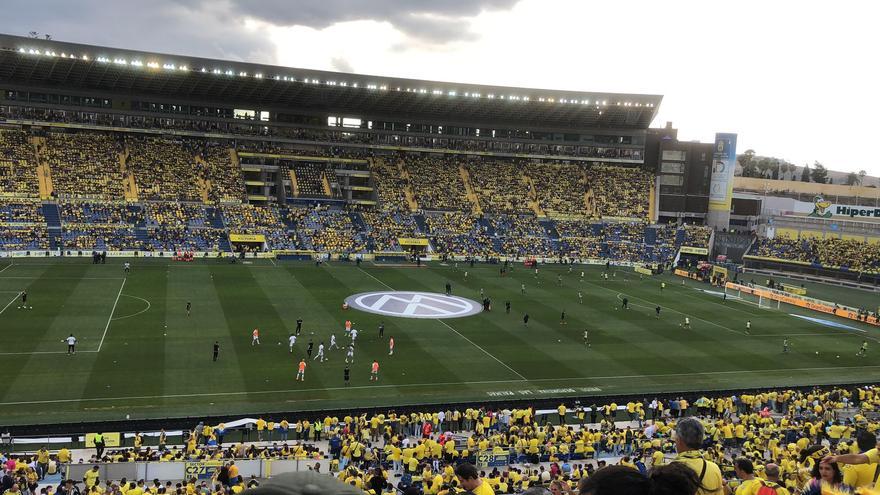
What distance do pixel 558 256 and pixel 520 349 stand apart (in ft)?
147

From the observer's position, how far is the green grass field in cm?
3159

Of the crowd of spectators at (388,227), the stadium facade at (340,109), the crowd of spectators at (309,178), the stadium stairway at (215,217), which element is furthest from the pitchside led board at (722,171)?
the stadium stairway at (215,217)

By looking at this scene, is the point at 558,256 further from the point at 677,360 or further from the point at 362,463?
the point at 362,463

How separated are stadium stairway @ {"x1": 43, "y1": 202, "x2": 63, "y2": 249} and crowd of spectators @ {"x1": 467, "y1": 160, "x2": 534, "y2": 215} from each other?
52.8m

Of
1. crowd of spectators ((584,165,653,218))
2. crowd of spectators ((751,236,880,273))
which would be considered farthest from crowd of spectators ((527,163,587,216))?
crowd of spectators ((751,236,880,273))

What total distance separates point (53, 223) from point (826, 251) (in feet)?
291

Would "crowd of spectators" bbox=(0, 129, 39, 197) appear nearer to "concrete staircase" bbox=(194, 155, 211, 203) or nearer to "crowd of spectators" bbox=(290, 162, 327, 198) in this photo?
"concrete staircase" bbox=(194, 155, 211, 203)

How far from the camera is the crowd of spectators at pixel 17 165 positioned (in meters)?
73.4

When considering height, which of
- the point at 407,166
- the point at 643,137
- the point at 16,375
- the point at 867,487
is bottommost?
the point at 16,375

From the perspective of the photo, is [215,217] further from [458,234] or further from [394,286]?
[458,234]

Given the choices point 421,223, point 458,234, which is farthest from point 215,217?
point 458,234

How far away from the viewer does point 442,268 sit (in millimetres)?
73812

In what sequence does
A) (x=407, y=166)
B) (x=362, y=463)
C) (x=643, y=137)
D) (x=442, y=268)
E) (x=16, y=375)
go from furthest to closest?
(x=643, y=137)
(x=407, y=166)
(x=442, y=268)
(x=16, y=375)
(x=362, y=463)

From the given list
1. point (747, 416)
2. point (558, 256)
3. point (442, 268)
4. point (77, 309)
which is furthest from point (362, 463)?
point (558, 256)
